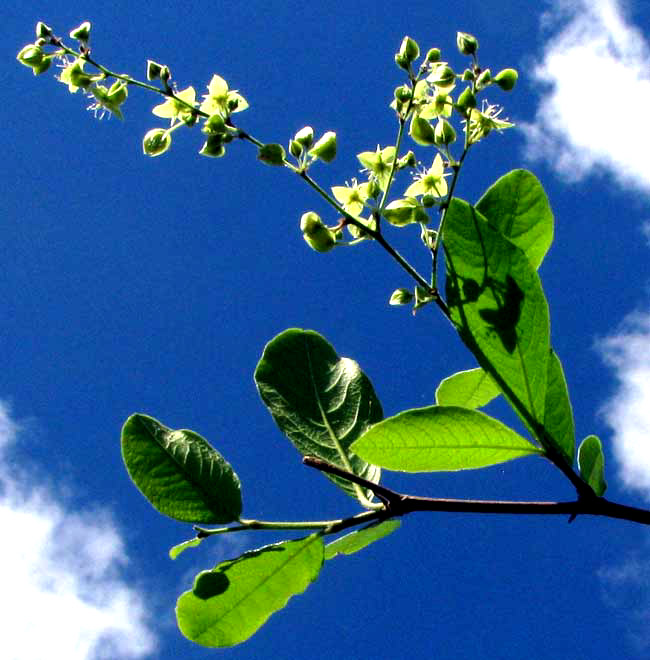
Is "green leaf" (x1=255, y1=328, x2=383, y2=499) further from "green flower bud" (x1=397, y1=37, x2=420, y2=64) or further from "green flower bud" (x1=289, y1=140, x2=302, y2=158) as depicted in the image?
"green flower bud" (x1=397, y1=37, x2=420, y2=64)

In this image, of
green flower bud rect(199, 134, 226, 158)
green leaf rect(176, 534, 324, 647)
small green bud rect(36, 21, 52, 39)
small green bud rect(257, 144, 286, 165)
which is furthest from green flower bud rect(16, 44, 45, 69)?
green leaf rect(176, 534, 324, 647)

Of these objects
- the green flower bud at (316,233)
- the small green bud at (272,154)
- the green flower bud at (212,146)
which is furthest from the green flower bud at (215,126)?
the green flower bud at (316,233)

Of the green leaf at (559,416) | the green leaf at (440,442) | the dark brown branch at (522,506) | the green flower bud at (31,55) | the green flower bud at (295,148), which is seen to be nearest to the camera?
the dark brown branch at (522,506)

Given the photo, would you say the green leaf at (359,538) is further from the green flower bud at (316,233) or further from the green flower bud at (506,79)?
the green flower bud at (506,79)

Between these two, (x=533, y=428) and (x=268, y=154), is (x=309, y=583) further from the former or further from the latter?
(x=268, y=154)

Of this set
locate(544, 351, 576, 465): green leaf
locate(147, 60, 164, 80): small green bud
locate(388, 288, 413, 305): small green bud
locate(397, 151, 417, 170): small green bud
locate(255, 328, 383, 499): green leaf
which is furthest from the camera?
locate(147, 60, 164, 80): small green bud

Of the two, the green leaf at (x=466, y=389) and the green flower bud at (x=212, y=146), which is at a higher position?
the green flower bud at (x=212, y=146)

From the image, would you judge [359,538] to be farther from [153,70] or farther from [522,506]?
[153,70]

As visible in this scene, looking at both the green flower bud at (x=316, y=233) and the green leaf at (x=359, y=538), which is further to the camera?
the green flower bud at (x=316, y=233)
